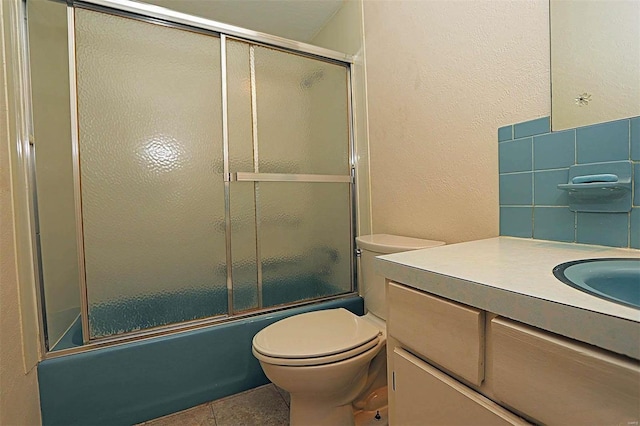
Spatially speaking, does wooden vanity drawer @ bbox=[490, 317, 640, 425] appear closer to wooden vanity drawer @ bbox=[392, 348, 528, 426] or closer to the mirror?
wooden vanity drawer @ bbox=[392, 348, 528, 426]

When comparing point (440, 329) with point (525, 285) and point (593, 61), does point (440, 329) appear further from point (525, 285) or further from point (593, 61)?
point (593, 61)

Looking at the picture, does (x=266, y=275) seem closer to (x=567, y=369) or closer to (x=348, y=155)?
(x=348, y=155)

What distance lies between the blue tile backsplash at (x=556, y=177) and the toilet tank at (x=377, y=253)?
0.34 m

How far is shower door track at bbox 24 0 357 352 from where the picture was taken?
120 centimetres

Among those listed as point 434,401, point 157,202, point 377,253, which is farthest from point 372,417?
point 157,202

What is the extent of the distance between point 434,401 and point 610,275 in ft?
1.42

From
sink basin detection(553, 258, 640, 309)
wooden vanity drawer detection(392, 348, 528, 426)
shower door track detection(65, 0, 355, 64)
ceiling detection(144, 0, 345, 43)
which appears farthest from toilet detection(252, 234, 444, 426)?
ceiling detection(144, 0, 345, 43)

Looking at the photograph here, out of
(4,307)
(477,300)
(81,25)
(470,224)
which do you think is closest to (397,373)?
(477,300)

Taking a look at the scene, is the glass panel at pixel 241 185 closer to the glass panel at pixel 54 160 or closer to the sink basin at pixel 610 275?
the glass panel at pixel 54 160

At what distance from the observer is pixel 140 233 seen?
132cm

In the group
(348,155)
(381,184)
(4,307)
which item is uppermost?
(348,155)

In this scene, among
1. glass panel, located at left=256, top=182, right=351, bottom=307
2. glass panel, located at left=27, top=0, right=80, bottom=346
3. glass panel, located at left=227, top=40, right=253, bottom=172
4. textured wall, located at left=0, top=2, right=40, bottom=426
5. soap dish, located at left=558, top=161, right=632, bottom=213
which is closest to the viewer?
soap dish, located at left=558, top=161, right=632, bottom=213

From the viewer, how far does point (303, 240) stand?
5.66 ft

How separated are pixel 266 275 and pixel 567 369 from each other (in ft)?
4.53
